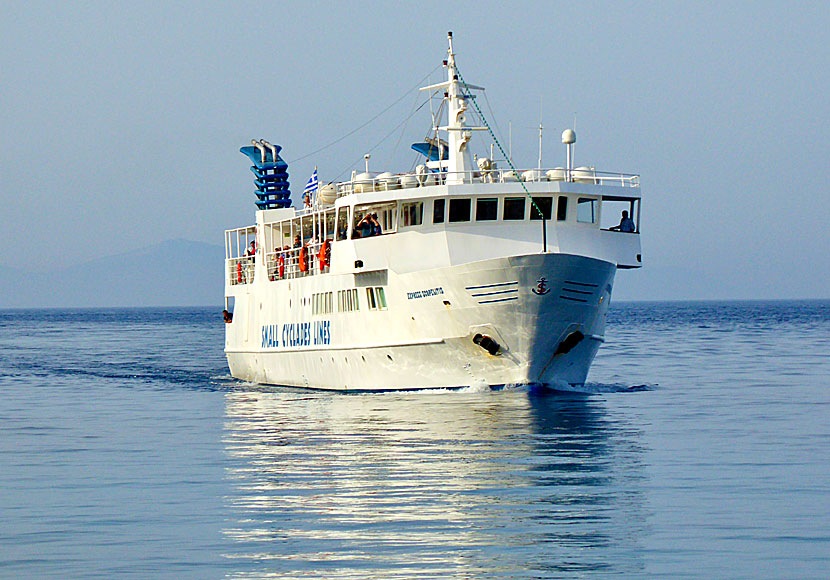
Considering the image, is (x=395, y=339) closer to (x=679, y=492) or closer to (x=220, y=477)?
(x=220, y=477)

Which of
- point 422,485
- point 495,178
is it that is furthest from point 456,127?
point 422,485

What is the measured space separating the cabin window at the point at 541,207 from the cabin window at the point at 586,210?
3.03 feet

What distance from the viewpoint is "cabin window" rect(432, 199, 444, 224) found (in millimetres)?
31531

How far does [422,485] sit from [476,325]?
11801 millimetres

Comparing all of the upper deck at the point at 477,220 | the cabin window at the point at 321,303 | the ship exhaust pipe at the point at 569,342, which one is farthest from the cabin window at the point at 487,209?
the cabin window at the point at 321,303

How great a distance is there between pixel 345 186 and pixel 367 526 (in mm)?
20403

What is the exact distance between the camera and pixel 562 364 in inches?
1223

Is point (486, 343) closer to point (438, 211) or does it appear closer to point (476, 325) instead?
point (476, 325)

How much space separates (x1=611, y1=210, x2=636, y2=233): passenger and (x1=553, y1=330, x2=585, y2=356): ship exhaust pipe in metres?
4.14

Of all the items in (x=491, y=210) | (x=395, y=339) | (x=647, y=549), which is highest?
(x=491, y=210)

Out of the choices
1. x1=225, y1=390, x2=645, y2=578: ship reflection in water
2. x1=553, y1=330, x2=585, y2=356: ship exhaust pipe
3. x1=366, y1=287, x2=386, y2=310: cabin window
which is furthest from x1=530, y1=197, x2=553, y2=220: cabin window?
x1=225, y1=390, x2=645, y2=578: ship reflection in water

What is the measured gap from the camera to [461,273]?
2961cm

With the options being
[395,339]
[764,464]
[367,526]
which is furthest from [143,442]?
[764,464]

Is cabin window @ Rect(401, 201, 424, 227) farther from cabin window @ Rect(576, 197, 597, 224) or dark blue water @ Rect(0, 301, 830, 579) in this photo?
dark blue water @ Rect(0, 301, 830, 579)
